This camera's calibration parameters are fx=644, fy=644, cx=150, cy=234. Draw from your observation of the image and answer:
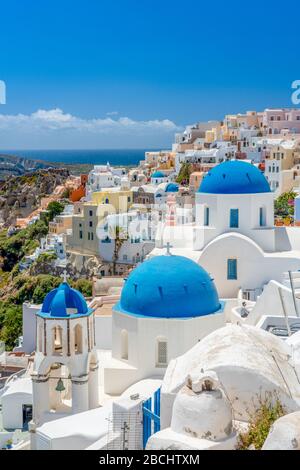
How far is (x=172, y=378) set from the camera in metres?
9.98

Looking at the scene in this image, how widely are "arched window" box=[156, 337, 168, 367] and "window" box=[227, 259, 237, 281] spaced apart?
5798 mm

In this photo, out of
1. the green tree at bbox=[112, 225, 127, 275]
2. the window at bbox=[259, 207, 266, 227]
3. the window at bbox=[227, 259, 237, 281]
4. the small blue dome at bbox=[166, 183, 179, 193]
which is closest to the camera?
the window at bbox=[227, 259, 237, 281]

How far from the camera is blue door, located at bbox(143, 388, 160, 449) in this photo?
9773mm

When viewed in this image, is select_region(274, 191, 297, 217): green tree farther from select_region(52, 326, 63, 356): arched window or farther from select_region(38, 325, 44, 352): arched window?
select_region(38, 325, 44, 352): arched window

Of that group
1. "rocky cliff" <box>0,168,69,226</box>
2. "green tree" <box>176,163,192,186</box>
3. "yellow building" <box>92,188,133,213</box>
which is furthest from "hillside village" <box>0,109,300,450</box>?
"rocky cliff" <box>0,168,69,226</box>

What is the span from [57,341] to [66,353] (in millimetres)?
729

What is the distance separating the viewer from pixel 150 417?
9.89 m

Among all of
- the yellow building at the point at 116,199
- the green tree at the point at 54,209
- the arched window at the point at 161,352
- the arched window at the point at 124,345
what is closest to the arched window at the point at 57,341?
the arched window at the point at 124,345

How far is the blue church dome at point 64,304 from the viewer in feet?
41.7

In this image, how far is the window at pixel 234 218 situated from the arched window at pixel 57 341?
7520 millimetres

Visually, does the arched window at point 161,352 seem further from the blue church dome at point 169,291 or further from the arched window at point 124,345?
the arched window at point 124,345
